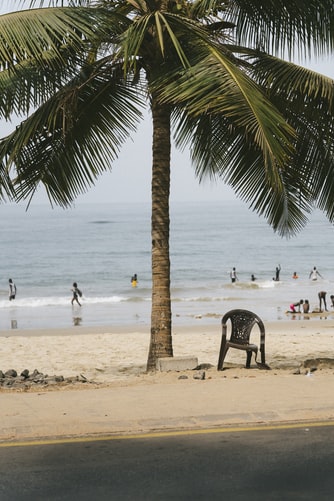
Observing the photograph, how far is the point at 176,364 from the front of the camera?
12812 millimetres

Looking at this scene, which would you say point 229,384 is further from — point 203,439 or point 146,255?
point 146,255

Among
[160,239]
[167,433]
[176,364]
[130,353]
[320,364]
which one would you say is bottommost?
[130,353]

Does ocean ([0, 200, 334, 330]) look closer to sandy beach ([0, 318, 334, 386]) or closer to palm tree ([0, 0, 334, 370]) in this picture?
sandy beach ([0, 318, 334, 386])

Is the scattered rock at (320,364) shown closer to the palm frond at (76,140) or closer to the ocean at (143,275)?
the palm frond at (76,140)

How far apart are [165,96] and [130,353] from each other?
11.4m

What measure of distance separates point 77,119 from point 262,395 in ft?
19.7

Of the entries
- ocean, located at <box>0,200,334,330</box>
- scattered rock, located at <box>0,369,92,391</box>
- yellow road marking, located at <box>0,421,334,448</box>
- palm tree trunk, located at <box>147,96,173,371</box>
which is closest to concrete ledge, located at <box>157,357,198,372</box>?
palm tree trunk, located at <box>147,96,173,371</box>

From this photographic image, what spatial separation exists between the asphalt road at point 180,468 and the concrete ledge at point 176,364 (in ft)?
14.0

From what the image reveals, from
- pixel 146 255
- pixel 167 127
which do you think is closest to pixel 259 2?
pixel 167 127

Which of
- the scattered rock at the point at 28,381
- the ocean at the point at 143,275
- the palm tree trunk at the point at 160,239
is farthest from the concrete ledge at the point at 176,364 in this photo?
the ocean at the point at 143,275

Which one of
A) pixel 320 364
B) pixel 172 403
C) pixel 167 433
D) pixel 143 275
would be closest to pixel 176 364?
pixel 320 364

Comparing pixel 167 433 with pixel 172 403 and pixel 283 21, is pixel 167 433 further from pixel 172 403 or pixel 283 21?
pixel 283 21

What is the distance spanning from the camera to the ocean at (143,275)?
4216cm

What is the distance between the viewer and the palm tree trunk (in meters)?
13.6
